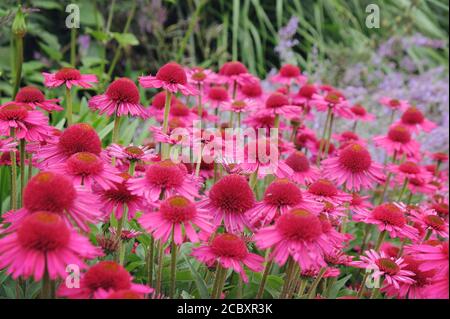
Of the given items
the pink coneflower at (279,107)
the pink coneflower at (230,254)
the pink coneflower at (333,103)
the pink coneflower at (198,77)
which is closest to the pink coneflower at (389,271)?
the pink coneflower at (230,254)

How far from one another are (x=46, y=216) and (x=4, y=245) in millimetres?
110

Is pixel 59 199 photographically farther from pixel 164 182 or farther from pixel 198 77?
pixel 198 77

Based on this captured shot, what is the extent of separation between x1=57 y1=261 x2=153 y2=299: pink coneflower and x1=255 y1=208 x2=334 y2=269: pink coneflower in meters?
0.28

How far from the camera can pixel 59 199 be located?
1.08 meters

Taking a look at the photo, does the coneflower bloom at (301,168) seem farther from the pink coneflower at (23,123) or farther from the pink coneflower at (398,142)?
the pink coneflower at (23,123)

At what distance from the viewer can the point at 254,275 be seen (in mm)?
1721

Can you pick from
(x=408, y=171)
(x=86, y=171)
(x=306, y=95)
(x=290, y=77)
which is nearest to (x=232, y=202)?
(x=86, y=171)

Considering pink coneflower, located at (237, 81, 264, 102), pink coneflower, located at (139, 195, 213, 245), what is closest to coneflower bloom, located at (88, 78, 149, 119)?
pink coneflower, located at (139, 195, 213, 245)

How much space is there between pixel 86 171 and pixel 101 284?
29 centimetres

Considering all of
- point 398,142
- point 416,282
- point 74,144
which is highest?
point 74,144

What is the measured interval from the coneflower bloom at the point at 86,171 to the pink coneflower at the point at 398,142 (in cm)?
144

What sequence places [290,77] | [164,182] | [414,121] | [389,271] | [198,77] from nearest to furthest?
1. [164,182]
2. [389,271]
3. [198,77]
4. [414,121]
5. [290,77]

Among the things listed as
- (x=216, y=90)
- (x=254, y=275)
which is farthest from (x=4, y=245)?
(x=216, y=90)

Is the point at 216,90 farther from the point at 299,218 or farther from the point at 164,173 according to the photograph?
the point at 299,218
